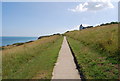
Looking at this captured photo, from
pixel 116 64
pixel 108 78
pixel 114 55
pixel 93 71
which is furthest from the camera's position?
pixel 114 55

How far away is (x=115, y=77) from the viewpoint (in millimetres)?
7918

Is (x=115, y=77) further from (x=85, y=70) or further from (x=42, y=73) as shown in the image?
(x=42, y=73)

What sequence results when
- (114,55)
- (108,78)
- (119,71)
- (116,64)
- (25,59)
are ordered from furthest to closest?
(25,59) < (114,55) < (116,64) < (119,71) < (108,78)

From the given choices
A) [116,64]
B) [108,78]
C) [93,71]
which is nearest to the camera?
[108,78]

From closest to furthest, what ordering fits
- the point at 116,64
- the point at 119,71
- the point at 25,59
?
the point at 119,71
the point at 116,64
the point at 25,59

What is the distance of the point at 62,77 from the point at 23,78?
86.1 inches

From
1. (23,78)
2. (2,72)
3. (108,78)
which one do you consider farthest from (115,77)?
(2,72)

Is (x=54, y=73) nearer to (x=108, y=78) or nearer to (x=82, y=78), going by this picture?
(x=82, y=78)

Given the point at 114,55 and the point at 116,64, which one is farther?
the point at 114,55

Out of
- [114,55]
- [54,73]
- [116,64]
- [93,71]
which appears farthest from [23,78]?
[114,55]

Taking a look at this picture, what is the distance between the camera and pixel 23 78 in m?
9.57

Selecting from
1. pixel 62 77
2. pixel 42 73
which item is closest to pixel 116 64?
pixel 62 77

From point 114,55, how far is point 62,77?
4443mm

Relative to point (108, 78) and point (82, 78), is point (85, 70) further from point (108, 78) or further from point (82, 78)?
point (108, 78)
